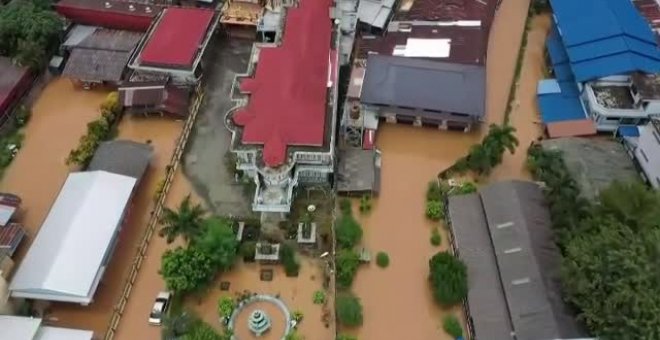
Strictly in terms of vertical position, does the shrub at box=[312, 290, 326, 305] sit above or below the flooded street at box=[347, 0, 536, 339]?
below

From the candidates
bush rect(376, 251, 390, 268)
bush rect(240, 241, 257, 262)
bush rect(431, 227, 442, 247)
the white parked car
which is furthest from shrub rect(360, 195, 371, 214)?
the white parked car

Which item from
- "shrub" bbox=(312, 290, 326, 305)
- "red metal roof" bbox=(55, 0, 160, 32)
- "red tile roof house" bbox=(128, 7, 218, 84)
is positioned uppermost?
"red metal roof" bbox=(55, 0, 160, 32)

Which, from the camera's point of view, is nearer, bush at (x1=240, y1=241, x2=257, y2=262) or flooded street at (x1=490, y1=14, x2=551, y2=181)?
bush at (x1=240, y1=241, x2=257, y2=262)

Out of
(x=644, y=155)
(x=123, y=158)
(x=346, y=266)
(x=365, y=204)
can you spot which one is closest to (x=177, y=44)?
(x=123, y=158)

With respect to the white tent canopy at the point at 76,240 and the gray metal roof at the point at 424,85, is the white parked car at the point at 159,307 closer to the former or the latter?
the white tent canopy at the point at 76,240

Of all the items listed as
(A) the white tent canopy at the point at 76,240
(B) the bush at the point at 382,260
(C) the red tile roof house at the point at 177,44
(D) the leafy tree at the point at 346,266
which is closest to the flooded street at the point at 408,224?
(B) the bush at the point at 382,260

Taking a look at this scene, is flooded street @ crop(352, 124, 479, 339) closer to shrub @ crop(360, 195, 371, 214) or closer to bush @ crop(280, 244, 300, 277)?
shrub @ crop(360, 195, 371, 214)

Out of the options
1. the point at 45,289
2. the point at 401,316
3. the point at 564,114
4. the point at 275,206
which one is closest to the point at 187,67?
the point at 275,206
